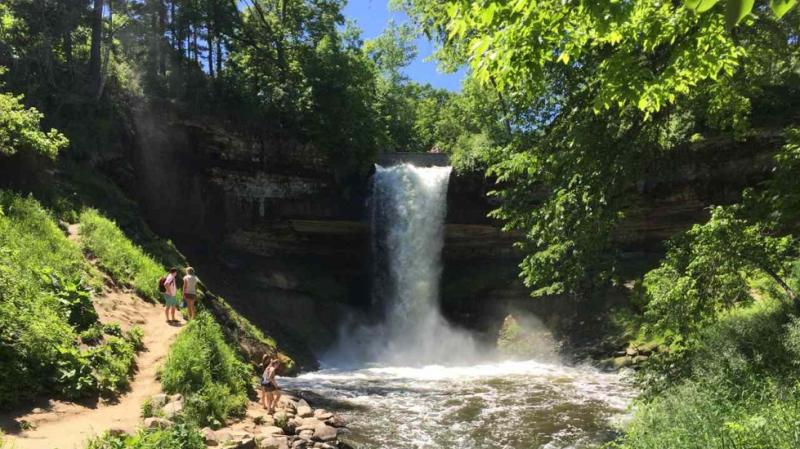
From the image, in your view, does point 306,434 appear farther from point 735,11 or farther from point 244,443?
point 735,11

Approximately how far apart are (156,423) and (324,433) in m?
3.14

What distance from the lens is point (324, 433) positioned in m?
9.44

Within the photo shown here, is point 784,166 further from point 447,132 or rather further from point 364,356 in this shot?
point 447,132

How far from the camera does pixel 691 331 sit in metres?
8.51

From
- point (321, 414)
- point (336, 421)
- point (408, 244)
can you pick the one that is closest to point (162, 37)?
point (408, 244)

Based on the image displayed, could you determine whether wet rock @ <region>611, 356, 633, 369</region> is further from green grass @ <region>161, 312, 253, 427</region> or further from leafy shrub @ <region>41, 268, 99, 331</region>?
leafy shrub @ <region>41, 268, 99, 331</region>

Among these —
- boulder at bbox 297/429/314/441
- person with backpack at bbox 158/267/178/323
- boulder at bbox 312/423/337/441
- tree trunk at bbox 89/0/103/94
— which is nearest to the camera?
boulder at bbox 297/429/314/441

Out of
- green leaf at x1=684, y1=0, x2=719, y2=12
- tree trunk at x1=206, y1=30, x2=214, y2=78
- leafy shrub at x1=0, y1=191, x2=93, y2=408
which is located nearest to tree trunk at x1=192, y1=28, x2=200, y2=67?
tree trunk at x1=206, y1=30, x2=214, y2=78

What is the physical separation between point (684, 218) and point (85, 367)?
71.1 ft

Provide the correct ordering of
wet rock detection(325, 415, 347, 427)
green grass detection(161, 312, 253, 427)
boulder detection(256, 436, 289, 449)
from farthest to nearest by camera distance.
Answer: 1. wet rock detection(325, 415, 347, 427)
2. green grass detection(161, 312, 253, 427)
3. boulder detection(256, 436, 289, 449)

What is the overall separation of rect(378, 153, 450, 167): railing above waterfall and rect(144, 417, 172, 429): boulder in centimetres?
2059

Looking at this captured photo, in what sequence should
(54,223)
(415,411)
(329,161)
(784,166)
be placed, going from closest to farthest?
(784,166)
(415,411)
(54,223)
(329,161)

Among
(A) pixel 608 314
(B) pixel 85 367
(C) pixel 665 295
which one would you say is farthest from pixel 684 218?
(B) pixel 85 367

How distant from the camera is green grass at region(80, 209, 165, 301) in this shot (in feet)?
42.7
